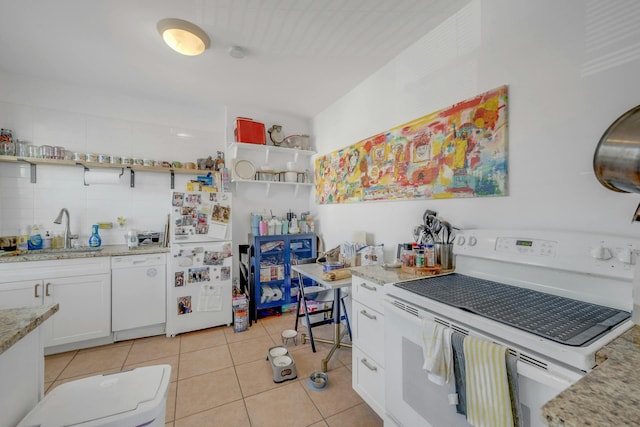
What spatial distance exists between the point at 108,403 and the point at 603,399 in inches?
53.1


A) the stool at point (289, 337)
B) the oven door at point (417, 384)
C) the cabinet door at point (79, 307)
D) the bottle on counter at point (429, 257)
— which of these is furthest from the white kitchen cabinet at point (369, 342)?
the cabinet door at point (79, 307)

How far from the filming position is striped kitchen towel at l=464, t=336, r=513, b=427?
83 centimetres

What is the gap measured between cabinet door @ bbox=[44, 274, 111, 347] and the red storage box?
2.06 meters

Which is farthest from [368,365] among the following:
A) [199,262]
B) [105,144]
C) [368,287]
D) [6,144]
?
[6,144]

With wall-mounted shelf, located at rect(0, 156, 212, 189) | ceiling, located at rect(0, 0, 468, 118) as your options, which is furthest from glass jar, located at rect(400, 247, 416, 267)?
wall-mounted shelf, located at rect(0, 156, 212, 189)

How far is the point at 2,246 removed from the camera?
247 centimetres

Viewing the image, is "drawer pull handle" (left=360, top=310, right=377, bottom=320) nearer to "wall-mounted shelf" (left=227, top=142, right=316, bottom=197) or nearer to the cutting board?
the cutting board

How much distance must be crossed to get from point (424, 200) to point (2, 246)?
390 centimetres

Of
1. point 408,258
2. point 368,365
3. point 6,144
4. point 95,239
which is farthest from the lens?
point 95,239

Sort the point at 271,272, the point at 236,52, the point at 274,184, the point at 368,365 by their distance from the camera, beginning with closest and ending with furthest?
the point at 368,365
the point at 236,52
the point at 271,272
the point at 274,184

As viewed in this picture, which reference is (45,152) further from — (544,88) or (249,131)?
(544,88)

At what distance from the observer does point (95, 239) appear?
273 cm

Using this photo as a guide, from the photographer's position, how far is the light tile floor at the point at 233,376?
1683 millimetres

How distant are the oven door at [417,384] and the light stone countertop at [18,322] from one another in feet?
4.69
